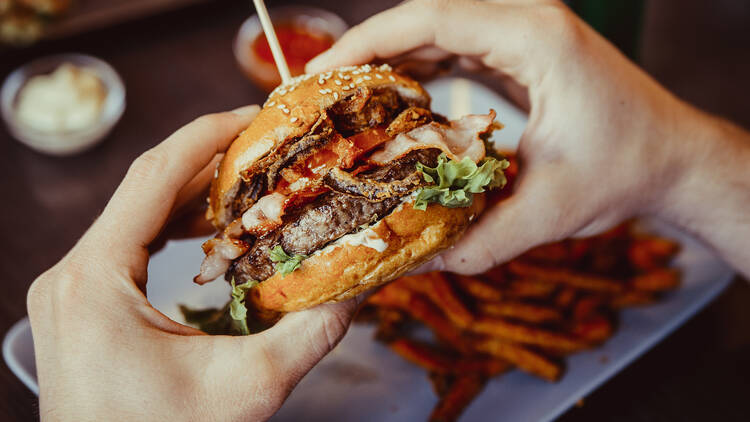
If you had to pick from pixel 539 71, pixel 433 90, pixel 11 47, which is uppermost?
pixel 11 47

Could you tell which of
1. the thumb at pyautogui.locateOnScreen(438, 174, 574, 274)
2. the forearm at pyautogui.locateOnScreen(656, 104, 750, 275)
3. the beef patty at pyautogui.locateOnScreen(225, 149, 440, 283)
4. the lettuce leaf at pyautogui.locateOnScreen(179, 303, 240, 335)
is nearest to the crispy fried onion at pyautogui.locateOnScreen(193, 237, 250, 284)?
the beef patty at pyautogui.locateOnScreen(225, 149, 440, 283)

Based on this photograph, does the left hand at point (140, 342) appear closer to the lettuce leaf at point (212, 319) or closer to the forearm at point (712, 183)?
the lettuce leaf at point (212, 319)

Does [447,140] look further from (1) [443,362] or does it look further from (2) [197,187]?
(1) [443,362]

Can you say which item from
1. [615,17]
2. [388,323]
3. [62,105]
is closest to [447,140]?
[388,323]

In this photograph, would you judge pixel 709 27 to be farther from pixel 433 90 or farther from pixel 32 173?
pixel 32 173

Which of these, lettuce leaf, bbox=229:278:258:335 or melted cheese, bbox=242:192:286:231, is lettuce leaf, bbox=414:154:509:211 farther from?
lettuce leaf, bbox=229:278:258:335

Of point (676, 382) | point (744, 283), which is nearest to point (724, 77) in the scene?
point (744, 283)
